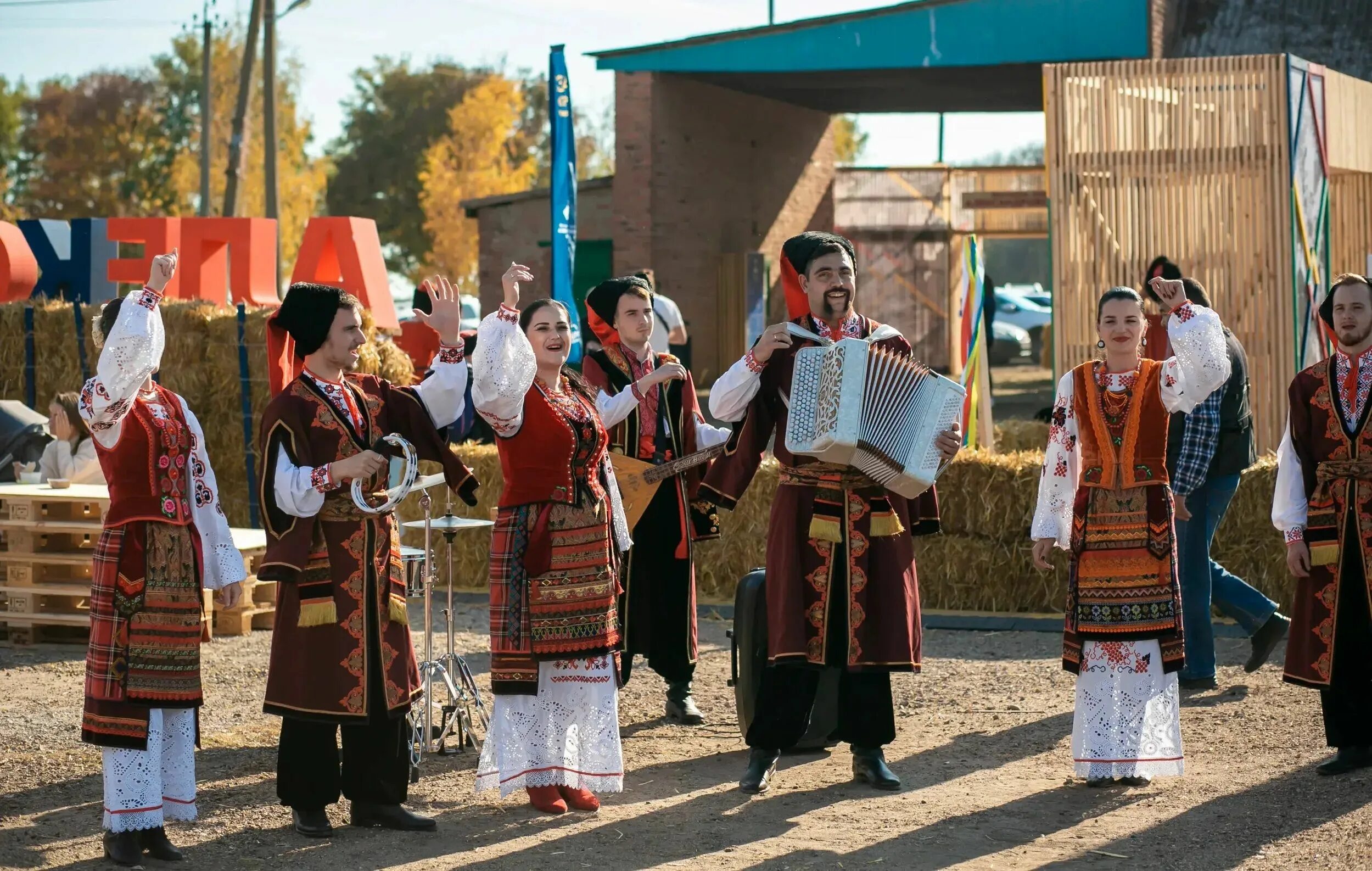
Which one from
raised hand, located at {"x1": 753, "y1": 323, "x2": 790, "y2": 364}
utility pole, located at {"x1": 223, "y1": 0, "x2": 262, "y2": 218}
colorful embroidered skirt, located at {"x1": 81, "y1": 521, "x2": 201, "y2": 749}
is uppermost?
utility pole, located at {"x1": 223, "y1": 0, "x2": 262, "y2": 218}

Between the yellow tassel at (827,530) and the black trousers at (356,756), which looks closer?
the black trousers at (356,756)

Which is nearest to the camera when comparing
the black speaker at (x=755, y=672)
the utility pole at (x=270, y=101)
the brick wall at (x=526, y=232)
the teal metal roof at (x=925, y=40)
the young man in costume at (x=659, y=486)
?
the black speaker at (x=755, y=672)

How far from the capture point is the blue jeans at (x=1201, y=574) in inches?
306

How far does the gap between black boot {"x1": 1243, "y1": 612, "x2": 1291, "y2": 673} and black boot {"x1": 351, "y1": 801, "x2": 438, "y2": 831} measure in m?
4.22

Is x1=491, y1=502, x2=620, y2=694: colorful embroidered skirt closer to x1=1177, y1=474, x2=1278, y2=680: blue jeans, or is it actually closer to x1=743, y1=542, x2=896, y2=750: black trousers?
x1=743, y1=542, x2=896, y2=750: black trousers

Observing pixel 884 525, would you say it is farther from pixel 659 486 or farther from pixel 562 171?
pixel 562 171

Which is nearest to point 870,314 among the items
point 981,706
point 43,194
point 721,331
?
point 721,331

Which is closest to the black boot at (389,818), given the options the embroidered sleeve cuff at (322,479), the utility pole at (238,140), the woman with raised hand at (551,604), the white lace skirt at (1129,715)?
the woman with raised hand at (551,604)

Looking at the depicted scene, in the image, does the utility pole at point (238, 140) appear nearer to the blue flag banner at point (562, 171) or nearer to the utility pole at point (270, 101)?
the utility pole at point (270, 101)

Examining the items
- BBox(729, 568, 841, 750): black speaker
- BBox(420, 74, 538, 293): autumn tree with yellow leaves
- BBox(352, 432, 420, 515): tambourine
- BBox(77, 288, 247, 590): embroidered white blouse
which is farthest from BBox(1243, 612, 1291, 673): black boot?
BBox(420, 74, 538, 293): autumn tree with yellow leaves

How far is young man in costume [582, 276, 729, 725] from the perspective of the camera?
23.7ft

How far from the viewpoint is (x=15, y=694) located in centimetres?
821

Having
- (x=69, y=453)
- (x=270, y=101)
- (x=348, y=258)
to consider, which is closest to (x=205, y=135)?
(x=270, y=101)

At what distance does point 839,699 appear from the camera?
6320 mm
